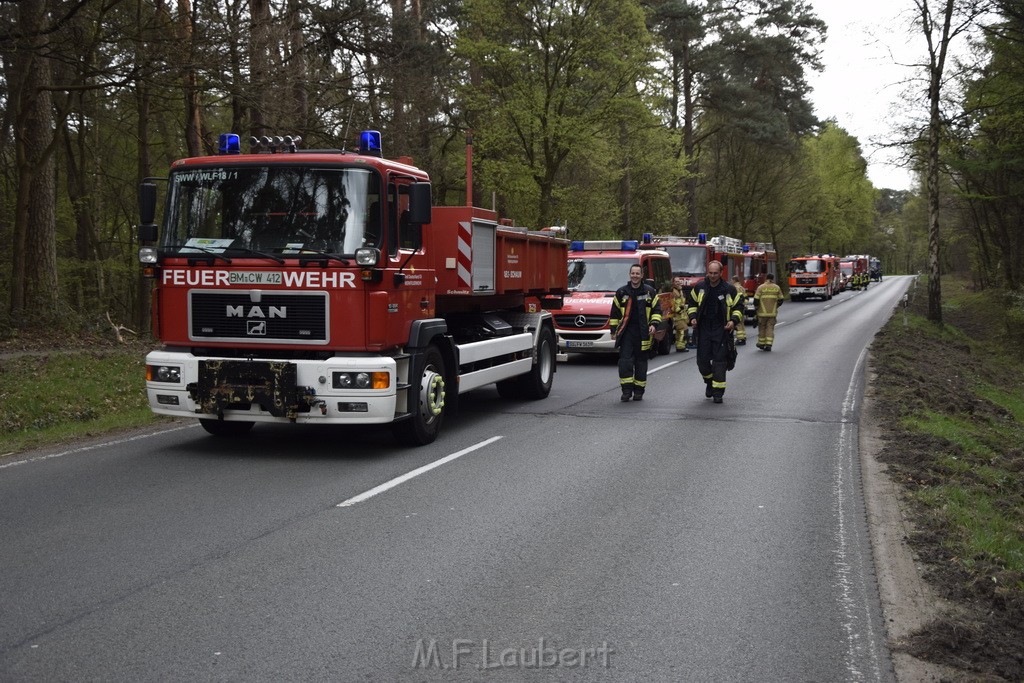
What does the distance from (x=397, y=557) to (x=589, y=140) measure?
71.7 ft

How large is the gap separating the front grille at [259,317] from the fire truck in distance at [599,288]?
9848mm

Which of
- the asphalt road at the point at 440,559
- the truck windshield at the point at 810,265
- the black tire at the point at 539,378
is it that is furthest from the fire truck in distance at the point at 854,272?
the asphalt road at the point at 440,559

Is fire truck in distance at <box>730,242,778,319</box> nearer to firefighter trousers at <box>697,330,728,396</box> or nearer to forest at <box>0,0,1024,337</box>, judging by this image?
forest at <box>0,0,1024,337</box>

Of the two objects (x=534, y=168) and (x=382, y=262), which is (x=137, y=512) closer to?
(x=382, y=262)

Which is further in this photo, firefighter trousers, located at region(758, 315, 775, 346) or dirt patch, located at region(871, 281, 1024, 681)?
firefighter trousers, located at region(758, 315, 775, 346)

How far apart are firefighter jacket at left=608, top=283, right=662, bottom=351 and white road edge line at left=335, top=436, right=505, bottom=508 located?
4144 millimetres

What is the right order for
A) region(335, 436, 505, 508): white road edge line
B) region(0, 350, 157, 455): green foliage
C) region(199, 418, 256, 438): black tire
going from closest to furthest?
1. region(335, 436, 505, 508): white road edge line
2. region(199, 418, 256, 438): black tire
3. region(0, 350, 157, 455): green foliage

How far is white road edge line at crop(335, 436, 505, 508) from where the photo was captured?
7324 mm

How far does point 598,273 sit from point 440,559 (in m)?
14.6

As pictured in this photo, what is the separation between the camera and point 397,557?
585 cm

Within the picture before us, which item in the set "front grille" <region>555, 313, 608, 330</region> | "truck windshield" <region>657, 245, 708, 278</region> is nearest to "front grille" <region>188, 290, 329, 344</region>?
"front grille" <region>555, 313, 608, 330</region>

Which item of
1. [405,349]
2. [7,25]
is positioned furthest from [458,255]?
[7,25]

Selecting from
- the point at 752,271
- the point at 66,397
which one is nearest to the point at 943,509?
the point at 66,397

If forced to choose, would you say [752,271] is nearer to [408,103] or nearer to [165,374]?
[408,103]
